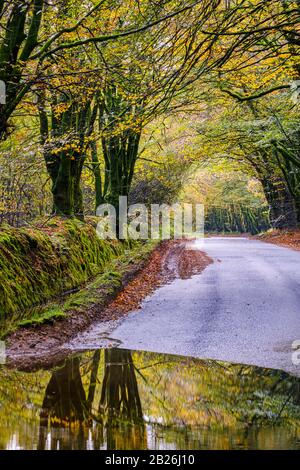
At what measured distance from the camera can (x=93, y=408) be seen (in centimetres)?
445

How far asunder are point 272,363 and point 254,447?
278cm

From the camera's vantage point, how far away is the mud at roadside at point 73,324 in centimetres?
635

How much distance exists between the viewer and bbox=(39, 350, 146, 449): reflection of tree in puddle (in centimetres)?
368

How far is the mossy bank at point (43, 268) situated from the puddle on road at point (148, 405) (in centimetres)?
249

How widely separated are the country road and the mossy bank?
1457 millimetres

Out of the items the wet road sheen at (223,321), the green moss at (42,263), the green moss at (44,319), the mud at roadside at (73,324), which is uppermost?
the green moss at (42,263)

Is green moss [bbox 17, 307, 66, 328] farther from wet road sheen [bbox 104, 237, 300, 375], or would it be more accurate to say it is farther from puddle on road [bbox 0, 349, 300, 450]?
puddle on road [bbox 0, 349, 300, 450]

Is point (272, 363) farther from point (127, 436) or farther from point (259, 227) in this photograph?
point (259, 227)

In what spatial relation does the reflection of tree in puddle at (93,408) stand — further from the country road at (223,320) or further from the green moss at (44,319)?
the green moss at (44,319)

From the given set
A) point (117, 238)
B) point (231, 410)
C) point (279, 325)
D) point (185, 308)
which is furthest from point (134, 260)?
point (231, 410)

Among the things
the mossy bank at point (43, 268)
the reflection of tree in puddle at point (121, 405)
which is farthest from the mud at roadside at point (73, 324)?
the reflection of tree in puddle at point (121, 405)

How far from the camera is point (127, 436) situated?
12.3 feet

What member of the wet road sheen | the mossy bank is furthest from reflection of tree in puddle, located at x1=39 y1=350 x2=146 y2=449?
the mossy bank

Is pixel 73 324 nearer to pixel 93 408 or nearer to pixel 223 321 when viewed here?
pixel 223 321
